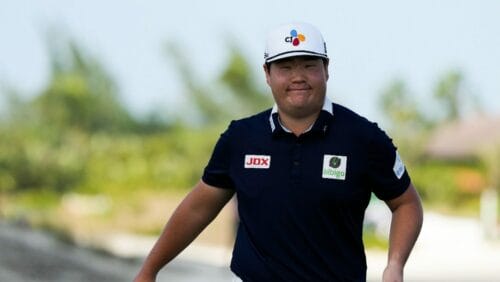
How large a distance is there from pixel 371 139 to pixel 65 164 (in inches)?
1421

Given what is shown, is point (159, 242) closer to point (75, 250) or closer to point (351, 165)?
point (351, 165)

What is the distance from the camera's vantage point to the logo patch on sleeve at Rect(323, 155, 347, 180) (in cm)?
417

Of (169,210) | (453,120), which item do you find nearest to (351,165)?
(169,210)

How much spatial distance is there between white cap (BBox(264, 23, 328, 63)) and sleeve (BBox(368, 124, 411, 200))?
0.34 metres

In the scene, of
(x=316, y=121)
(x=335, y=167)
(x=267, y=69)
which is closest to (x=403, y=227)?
(x=335, y=167)

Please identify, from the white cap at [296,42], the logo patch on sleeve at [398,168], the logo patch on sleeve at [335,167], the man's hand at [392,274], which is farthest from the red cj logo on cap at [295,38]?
the man's hand at [392,274]

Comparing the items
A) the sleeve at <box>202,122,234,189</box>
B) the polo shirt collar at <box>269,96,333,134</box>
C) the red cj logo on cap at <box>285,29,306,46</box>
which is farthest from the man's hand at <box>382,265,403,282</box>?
the red cj logo on cap at <box>285,29,306,46</box>

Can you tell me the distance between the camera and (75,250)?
2241 centimetres

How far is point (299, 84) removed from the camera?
4168 millimetres

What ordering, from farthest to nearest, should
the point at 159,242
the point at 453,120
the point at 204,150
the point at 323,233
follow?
the point at 453,120
the point at 204,150
the point at 159,242
the point at 323,233

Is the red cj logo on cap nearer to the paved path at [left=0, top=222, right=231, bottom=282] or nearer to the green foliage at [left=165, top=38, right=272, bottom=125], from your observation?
the paved path at [left=0, top=222, right=231, bottom=282]

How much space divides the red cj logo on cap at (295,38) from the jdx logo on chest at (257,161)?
420mm

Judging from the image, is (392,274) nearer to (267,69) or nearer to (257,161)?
(257,161)

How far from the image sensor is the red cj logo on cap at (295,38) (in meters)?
4.11
